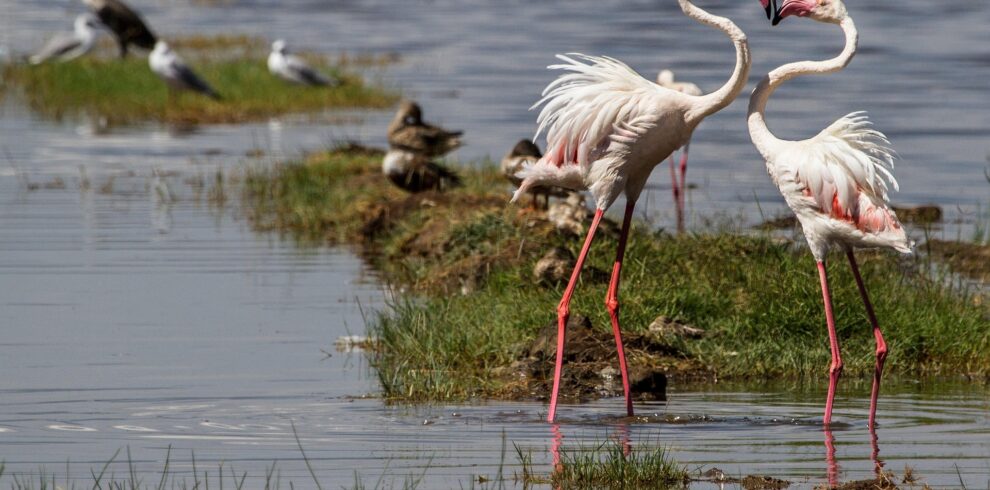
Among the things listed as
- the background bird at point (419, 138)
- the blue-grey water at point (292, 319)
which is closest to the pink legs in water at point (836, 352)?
the blue-grey water at point (292, 319)

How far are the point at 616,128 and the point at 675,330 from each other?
4.93 feet

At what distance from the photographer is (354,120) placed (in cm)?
2388

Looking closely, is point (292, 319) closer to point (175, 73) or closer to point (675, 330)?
point (675, 330)

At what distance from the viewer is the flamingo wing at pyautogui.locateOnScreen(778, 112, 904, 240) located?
7863mm

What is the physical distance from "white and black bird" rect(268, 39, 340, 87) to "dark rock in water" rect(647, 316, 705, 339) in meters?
17.6

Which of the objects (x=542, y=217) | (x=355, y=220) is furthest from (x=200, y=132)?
(x=542, y=217)

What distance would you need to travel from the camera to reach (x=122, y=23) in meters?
29.9

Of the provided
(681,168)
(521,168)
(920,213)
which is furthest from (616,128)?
(681,168)

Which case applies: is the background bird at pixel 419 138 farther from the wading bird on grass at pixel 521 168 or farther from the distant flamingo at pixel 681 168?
the distant flamingo at pixel 681 168

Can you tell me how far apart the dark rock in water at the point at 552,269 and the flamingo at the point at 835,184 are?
91.3 inches

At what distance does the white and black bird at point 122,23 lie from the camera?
→ 29844 millimetres

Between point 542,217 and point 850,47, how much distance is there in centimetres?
405

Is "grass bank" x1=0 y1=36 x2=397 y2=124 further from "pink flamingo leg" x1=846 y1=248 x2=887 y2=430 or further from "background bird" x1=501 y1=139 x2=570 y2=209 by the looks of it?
"pink flamingo leg" x1=846 y1=248 x2=887 y2=430

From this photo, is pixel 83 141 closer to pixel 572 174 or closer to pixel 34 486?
pixel 572 174
